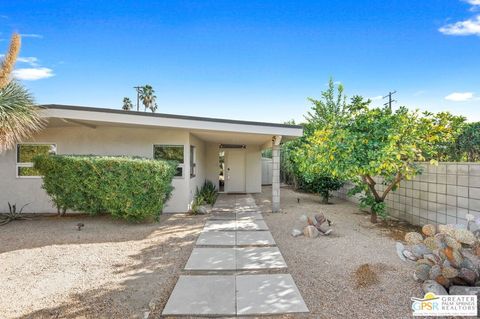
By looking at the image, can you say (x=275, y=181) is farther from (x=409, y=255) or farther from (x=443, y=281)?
(x=443, y=281)

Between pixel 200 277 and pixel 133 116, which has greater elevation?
pixel 133 116

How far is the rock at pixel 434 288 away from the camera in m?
2.94

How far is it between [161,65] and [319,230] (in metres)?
10.0

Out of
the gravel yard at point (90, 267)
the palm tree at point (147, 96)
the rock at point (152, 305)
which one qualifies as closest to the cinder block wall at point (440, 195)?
the gravel yard at point (90, 267)

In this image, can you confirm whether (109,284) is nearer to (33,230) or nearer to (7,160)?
(33,230)

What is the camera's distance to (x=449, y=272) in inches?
113

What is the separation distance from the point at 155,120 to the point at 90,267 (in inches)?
169

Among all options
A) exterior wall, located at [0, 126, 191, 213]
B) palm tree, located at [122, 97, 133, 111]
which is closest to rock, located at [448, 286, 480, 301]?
exterior wall, located at [0, 126, 191, 213]

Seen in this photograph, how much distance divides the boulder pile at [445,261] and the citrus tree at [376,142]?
2.29 meters

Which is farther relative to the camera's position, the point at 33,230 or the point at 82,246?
the point at 33,230

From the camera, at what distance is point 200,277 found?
3801 millimetres

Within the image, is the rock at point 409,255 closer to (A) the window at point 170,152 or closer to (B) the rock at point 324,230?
(B) the rock at point 324,230

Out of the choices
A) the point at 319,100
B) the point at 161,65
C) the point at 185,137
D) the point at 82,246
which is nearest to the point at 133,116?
the point at 185,137

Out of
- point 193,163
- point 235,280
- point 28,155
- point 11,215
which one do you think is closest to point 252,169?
point 193,163
